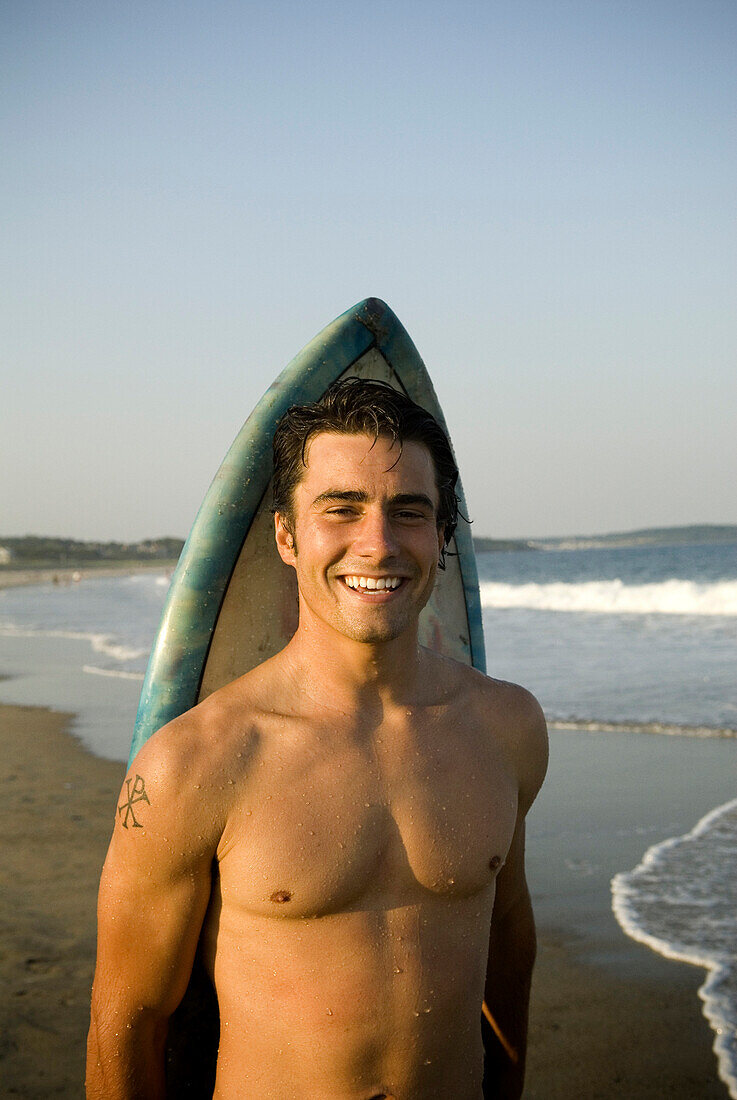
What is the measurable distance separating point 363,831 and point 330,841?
0.07m

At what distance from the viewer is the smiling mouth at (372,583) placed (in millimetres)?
1686

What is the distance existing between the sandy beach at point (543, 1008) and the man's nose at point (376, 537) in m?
2.18

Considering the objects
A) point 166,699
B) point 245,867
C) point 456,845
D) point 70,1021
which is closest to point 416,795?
point 456,845

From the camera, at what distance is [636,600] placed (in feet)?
81.0

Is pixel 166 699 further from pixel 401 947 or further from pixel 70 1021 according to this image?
pixel 70 1021

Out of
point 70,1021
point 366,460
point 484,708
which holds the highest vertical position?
point 366,460

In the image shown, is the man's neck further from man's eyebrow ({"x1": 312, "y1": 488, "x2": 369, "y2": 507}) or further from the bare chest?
man's eyebrow ({"x1": 312, "y1": 488, "x2": 369, "y2": 507})

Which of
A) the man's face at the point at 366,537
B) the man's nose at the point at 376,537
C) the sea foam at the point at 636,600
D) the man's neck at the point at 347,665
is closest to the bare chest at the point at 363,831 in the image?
the man's neck at the point at 347,665

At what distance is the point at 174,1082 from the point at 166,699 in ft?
2.81

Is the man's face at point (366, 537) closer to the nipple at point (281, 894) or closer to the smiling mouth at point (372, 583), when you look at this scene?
the smiling mouth at point (372, 583)

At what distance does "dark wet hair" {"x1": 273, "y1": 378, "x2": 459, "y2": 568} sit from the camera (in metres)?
1.74

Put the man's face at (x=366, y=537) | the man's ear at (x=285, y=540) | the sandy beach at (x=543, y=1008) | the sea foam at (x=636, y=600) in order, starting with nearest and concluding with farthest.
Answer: the man's face at (x=366, y=537), the man's ear at (x=285, y=540), the sandy beach at (x=543, y=1008), the sea foam at (x=636, y=600)

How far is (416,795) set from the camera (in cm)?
175

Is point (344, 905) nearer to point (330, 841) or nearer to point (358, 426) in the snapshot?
point (330, 841)
